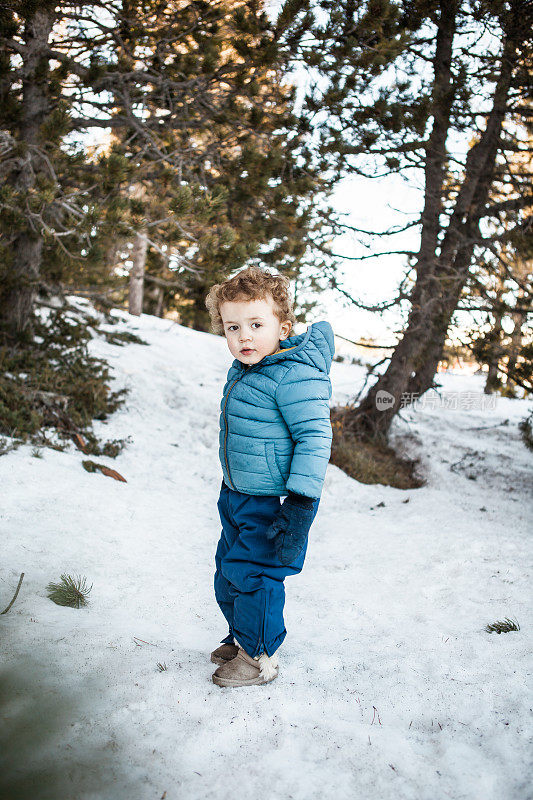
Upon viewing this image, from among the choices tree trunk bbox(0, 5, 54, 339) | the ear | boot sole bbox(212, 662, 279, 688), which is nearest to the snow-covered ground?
boot sole bbox(212, 662, 279, 688)

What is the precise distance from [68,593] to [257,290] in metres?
1.86

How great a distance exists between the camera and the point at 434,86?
6.04 metres

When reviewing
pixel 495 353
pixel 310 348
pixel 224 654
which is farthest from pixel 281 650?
pixel 495 353

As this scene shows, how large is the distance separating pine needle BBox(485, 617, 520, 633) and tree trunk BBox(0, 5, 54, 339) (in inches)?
194

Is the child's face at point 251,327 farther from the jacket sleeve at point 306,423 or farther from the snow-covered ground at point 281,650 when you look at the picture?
the snow-covered ground at point 281,650

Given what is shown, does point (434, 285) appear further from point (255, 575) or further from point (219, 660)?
point (219, 660)

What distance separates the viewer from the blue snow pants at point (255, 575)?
2.30m

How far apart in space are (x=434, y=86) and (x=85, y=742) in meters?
6.74

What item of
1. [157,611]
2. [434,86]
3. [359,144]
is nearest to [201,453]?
[157,611]

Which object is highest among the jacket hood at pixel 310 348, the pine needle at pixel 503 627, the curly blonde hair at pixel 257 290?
the curly blonde hair at pixel 257 290

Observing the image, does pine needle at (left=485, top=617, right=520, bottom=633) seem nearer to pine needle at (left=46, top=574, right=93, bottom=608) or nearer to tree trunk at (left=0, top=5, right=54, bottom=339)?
pine needle at (left=46, top=574, right=93, bottom=608)

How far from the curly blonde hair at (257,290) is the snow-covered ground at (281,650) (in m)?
1.62

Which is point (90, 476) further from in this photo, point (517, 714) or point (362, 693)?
point (517, 714)

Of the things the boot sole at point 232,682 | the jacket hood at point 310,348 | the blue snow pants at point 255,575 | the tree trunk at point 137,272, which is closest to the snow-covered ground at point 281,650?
the boot sole at point 232,682
